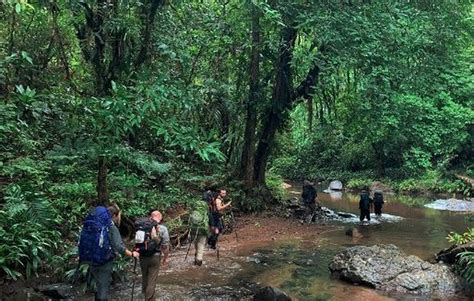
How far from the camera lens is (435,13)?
16.8 metres

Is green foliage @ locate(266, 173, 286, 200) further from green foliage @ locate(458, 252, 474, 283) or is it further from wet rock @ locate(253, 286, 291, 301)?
wet rock @ locate(253, 286, 291, 301)

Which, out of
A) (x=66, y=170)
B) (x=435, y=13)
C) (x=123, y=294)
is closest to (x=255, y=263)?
(x=123, y=294)

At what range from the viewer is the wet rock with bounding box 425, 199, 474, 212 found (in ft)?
83.2

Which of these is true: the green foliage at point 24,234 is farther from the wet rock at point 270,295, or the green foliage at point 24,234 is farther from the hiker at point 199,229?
the wet rock at point 270,295

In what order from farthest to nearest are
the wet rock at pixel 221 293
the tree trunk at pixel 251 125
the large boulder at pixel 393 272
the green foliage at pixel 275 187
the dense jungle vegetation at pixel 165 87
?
the green foliage at pixel 275 187, the tree trunk at pixel 251 125, the large boulder at pixel 393 272, the wet rock at pixel 221 293, the dense jungle vegetation at pixel 165 87

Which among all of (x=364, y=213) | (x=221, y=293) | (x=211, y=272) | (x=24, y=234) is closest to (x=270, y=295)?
(x=221, y=293)

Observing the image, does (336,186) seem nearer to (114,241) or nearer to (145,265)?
(145,265)

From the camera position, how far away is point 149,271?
7879 mm

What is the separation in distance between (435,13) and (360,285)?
33.8 feet

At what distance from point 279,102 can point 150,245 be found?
39.0 feet

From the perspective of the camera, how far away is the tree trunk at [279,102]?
1753 cm

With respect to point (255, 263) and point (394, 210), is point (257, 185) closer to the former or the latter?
point (255, 263)

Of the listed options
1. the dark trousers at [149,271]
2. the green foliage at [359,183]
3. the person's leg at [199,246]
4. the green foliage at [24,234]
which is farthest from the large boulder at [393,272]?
the green foliage at [359,183]

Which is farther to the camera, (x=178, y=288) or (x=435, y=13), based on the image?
(x=435, y=13)
